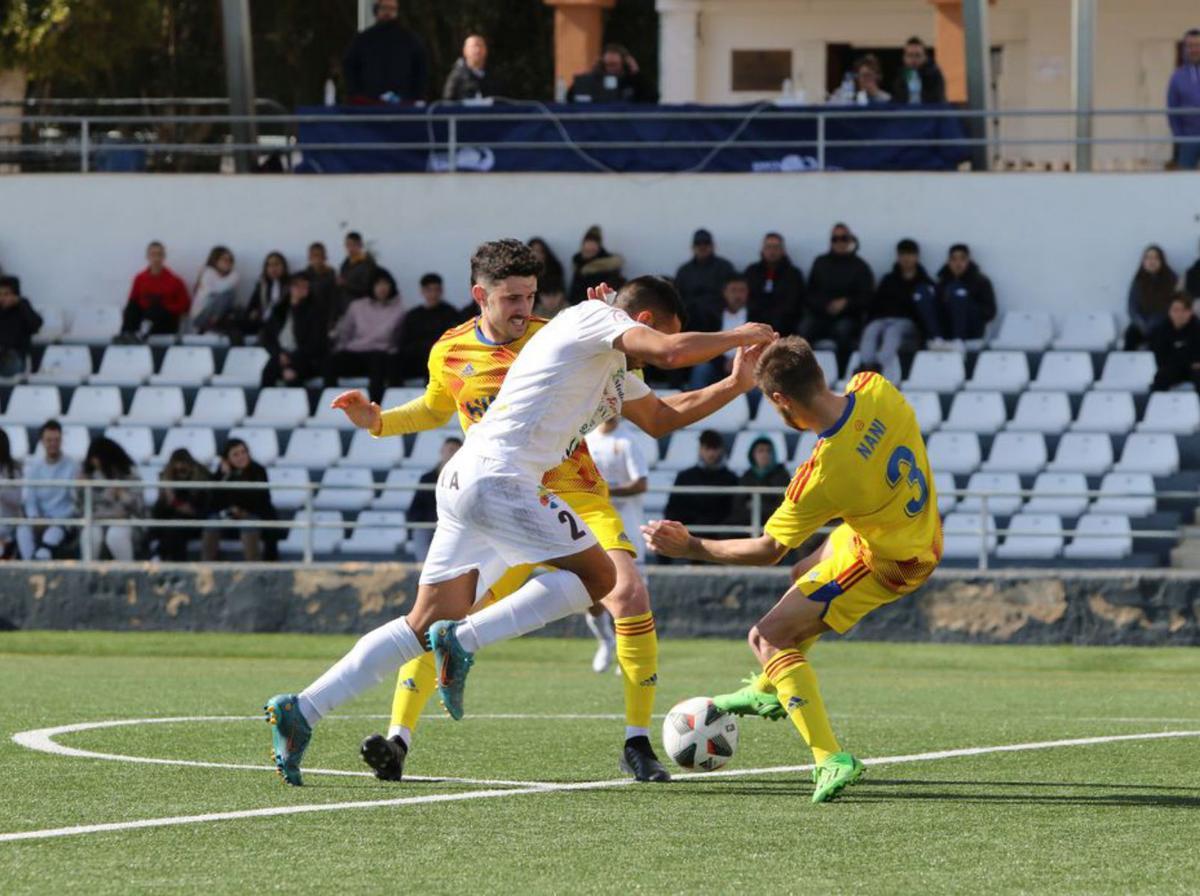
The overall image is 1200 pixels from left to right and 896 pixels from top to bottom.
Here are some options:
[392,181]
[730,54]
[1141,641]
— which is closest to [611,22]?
[730,54]

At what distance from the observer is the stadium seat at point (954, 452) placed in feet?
65.1

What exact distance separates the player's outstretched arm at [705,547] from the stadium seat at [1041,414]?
40.6 feet

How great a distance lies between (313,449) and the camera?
2128 cm

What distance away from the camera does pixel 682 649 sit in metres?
17.3

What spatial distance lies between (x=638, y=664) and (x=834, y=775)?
125cm

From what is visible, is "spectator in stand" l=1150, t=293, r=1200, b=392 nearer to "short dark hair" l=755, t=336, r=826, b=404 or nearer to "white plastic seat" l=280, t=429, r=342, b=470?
"white plastic seat" l=280, t=429, r=342, b=470

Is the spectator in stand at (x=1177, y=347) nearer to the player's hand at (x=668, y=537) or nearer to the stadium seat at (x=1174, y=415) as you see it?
the stadium seat at (x=1174, y=415)

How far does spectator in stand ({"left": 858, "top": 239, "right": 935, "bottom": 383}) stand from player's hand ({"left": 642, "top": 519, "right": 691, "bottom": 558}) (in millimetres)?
12940

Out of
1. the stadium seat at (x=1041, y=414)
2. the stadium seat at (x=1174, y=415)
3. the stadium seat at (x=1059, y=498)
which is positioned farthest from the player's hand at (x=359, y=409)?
the stadium seat at (x=1174, y=415)

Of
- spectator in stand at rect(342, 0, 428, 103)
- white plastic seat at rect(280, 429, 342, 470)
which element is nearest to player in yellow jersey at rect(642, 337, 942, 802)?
white plastic seat at rect(280, 429, 342, 470)

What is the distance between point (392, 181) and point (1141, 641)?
32.7 feet

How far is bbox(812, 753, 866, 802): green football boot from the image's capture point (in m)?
7.71

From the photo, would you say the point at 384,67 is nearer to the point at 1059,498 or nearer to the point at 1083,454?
the point at 1083,454

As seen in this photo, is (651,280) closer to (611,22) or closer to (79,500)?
(79,500)
